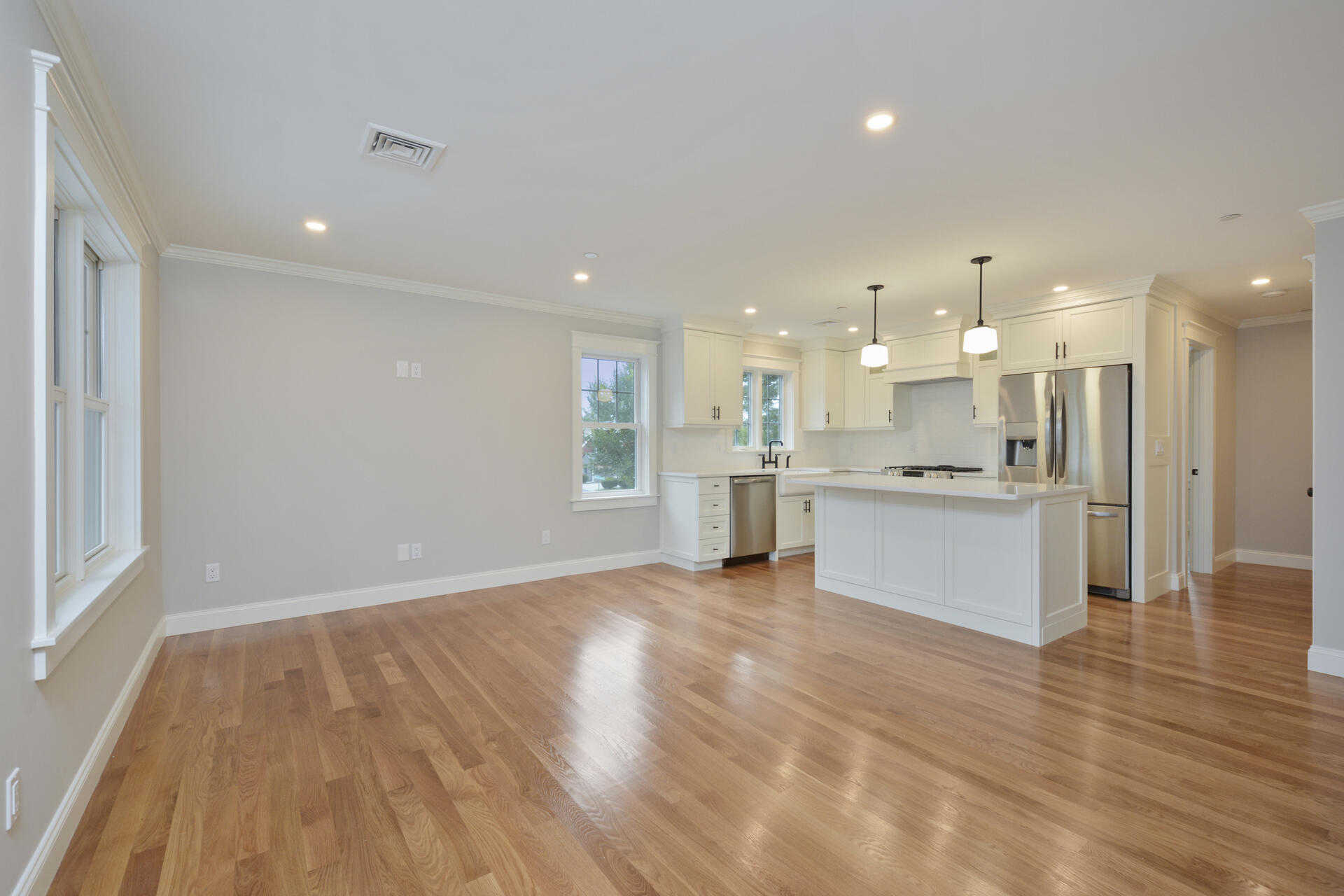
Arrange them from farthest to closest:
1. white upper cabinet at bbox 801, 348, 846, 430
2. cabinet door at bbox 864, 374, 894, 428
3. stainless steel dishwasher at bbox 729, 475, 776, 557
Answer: white upper cabinet at bbox 801, 348, 846, 430 → cabinet door at bbox 864, 374, 894, 428 → stainless steel dishwasher at bbox 729, 475, 776, 557

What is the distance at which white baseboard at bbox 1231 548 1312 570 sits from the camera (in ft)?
18.3

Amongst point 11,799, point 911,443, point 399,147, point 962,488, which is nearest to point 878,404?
point 911,443

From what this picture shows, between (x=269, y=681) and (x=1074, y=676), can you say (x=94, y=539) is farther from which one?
(x=1074, y=676)

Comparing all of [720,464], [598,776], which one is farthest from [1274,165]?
[720,464]

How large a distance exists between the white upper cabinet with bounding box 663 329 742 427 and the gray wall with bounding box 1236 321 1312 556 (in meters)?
4.96

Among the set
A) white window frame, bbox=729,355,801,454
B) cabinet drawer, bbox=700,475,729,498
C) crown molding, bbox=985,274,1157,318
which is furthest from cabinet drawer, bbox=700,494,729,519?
crown molding, bbox=985,274,1157,318

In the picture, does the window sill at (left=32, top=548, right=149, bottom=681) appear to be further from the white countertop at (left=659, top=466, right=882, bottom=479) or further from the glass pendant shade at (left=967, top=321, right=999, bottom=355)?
the glass pendant shade at (left=967, top=321, right=999, bottom=355)

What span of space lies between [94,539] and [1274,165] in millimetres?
→ 5666

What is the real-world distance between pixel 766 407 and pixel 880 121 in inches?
195

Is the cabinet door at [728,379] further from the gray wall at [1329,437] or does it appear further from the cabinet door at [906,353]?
the gray wall at [1329,437]

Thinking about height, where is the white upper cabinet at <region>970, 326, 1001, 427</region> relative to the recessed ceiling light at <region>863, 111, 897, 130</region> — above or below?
below

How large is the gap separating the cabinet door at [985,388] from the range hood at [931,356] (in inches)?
3.3

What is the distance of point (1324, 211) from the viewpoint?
3135 mm

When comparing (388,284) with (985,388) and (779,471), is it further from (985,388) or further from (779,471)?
(985,388)
